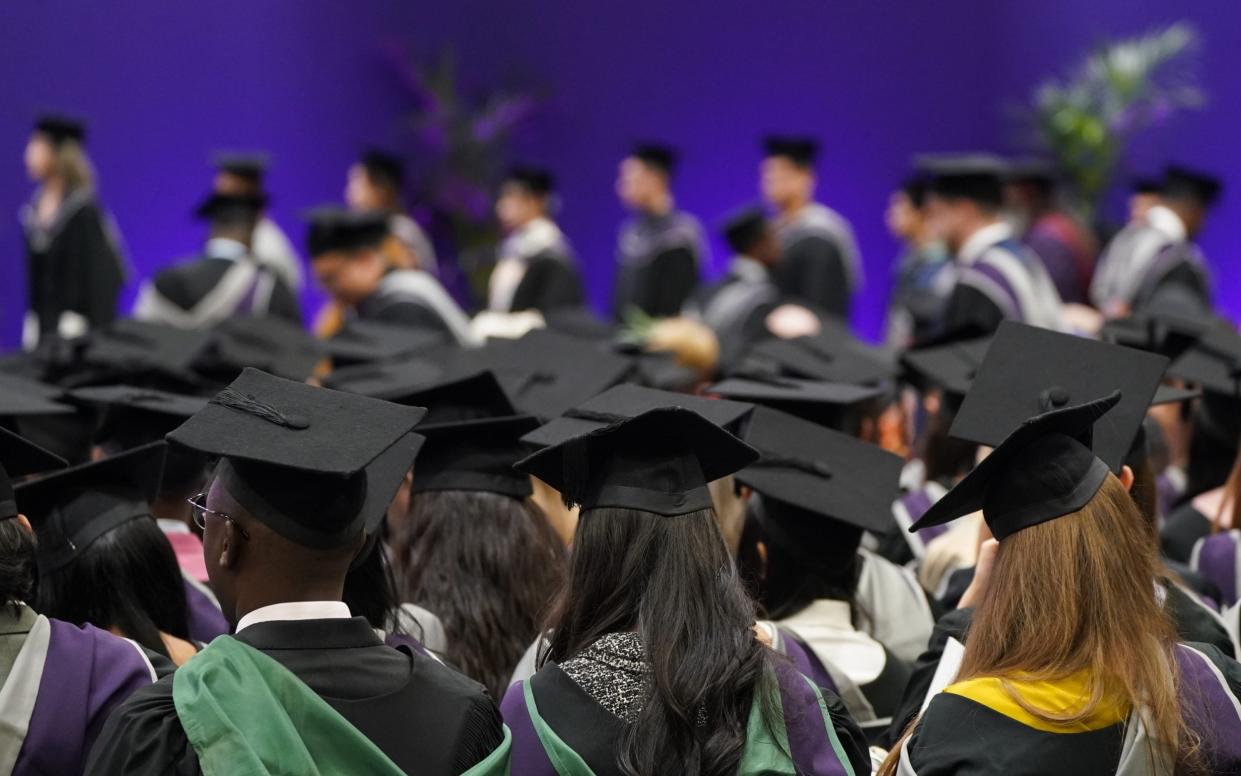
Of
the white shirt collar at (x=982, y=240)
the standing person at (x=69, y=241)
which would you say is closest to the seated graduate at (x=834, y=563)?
the white shirt collar at (x=982, y=240)

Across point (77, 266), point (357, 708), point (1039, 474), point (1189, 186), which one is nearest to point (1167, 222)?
point (1189, 186)

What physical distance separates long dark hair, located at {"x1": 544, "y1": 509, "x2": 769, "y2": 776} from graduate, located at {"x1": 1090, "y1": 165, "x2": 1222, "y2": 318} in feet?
24.5

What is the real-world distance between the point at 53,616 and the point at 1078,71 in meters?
12.6

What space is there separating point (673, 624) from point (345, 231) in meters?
6.01

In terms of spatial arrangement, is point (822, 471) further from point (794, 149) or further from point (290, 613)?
point (794, 149)

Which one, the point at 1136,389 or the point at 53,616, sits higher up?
the point at 1136,389

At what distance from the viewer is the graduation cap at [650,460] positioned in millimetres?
2436

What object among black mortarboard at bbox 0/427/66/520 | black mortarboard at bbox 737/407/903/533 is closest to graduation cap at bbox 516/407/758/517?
black mortarboard at bbox 737/407/903/533

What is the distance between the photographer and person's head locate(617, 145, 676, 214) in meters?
11.9

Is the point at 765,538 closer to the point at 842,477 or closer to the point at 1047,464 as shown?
the point at 842,477

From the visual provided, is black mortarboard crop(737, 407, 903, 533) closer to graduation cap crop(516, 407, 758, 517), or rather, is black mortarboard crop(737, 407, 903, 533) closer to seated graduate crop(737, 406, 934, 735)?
seated graduate crop(737, 406, 934, 735)

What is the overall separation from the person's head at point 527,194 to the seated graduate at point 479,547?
8752 millimetres

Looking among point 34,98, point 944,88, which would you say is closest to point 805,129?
point 944,88

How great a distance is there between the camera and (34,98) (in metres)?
10.9
